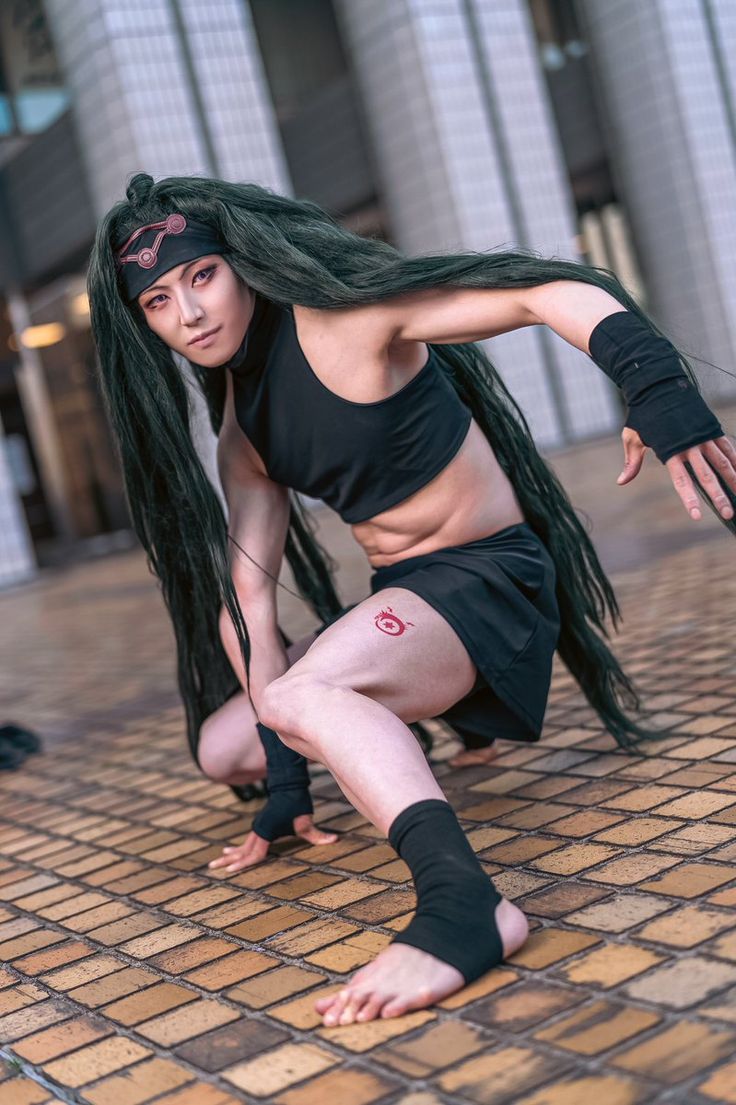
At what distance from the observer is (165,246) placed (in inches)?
95.5

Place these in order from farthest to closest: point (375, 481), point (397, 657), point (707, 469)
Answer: point (375, 481) → point (397, 657) → point (707, 469)

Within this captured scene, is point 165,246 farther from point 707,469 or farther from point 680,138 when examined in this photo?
point 680,138

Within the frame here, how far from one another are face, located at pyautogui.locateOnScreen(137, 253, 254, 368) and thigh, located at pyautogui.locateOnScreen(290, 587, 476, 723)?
0.58 m

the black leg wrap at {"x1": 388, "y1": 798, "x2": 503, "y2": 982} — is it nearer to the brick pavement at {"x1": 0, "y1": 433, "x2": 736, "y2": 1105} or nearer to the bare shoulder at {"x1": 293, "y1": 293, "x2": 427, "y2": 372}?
the brick pavement at {"x1": 0, "y1": 433, "x2": 736, "y2": 1105}

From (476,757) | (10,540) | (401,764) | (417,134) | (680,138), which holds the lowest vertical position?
(476,757)

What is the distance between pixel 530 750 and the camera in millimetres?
3213

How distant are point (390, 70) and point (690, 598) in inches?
418

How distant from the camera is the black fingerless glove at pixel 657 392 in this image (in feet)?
6.52

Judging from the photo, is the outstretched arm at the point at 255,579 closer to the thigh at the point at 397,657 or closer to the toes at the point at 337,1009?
the thigh at the point at 397,657

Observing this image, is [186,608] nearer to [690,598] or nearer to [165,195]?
[165,195]

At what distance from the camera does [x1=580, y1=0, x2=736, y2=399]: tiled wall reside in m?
15.0

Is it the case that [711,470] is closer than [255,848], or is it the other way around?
→ [711,470]

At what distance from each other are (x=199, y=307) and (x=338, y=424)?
0.35m

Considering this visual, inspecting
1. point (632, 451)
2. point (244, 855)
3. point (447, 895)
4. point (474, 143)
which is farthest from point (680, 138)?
point (447, 895)
